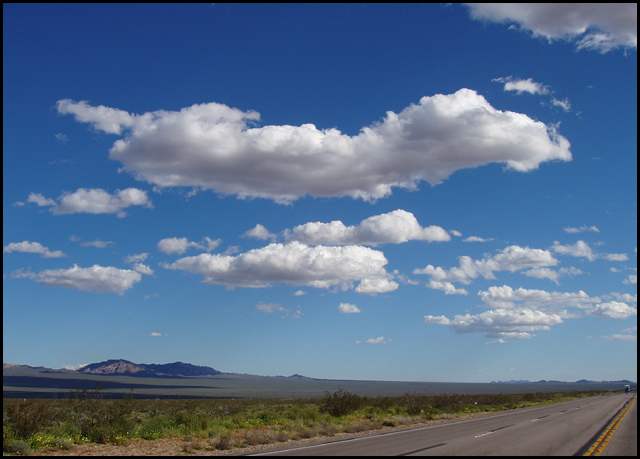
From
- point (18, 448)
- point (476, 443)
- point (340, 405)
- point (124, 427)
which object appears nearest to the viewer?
point (18, 448)

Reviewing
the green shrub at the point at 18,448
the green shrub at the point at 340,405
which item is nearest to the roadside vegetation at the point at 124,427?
the green shrub at the point at 18,448

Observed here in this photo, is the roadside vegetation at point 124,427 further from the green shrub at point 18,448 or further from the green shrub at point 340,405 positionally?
the green shrub at point 340,405

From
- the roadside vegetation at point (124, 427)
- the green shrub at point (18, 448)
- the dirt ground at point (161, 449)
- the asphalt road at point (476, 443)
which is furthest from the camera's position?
the roadside vegetation at point (124, 427)

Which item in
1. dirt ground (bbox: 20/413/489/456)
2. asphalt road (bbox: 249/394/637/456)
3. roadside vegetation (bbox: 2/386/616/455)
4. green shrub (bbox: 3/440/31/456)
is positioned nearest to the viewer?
green shrub (bbox: 3/440/31/456)

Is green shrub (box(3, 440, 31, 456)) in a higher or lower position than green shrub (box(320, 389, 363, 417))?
higher

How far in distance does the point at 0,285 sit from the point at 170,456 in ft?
23.0

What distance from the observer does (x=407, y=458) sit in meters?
13.2

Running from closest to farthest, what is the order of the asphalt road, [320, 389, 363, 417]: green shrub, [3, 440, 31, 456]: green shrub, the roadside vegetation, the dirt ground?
[3, 440, 31, 456]: green shrub, the asphalt road, the dirt ground, the roadside vegetation, [320, 389, 363, 417]: green shrub

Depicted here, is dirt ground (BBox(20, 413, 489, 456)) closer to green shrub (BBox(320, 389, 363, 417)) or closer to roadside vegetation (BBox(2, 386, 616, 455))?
roadside vegetation (BBox(2, 386, 616, 455))

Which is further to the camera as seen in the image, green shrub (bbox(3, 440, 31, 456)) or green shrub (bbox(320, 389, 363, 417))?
green shrub (bbox(320, 389, 363, 417))

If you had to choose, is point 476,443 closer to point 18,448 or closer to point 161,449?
point 161,449

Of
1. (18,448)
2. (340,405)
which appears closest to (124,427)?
(18,448)

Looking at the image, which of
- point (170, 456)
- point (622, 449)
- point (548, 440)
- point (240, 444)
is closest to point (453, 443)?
point (548, 440)

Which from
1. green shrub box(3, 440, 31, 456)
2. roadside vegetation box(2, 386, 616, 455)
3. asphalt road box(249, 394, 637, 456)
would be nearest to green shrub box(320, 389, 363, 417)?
roadside vegetation box(2, 386, 616, 455)
